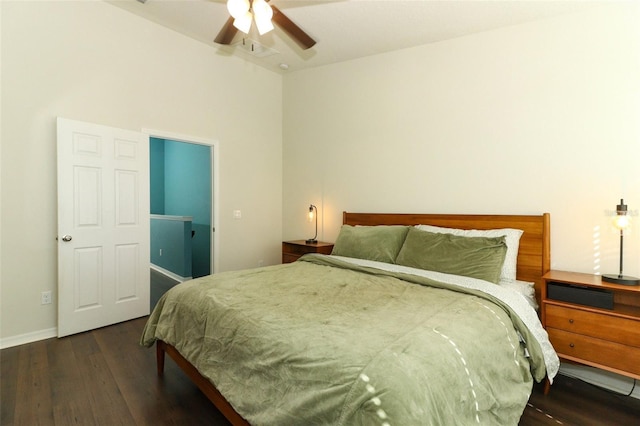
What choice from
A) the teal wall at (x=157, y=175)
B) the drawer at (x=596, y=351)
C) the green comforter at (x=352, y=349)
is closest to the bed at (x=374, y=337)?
the green comforter at (x=352, y=349)

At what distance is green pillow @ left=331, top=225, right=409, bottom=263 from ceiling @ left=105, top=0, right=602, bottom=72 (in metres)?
1.97

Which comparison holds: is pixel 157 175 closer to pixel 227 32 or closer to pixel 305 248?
pixel 305 248

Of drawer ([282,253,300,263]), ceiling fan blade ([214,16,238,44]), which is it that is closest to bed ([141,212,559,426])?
drawer ([282,253,300,263])

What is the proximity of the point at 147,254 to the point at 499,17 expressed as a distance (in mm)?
4169

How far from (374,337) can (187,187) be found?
4953 mm

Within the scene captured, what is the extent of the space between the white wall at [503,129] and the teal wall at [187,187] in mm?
1828

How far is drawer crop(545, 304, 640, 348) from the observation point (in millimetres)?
1975

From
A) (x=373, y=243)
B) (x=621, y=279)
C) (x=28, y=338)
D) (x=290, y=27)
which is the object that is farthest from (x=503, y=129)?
(x=28, y=338)

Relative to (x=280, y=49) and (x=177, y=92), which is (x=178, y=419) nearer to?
(x=177, y=92)

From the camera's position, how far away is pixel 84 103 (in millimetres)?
3066

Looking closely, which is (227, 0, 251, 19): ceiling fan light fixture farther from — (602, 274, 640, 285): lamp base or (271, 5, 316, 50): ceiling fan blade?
(602, 274, 640, 285): lamp base

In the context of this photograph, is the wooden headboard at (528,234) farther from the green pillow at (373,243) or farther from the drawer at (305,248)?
the drawer at (305,248)

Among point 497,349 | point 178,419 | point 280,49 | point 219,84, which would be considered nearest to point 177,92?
point 219,84

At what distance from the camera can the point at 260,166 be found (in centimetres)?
461
